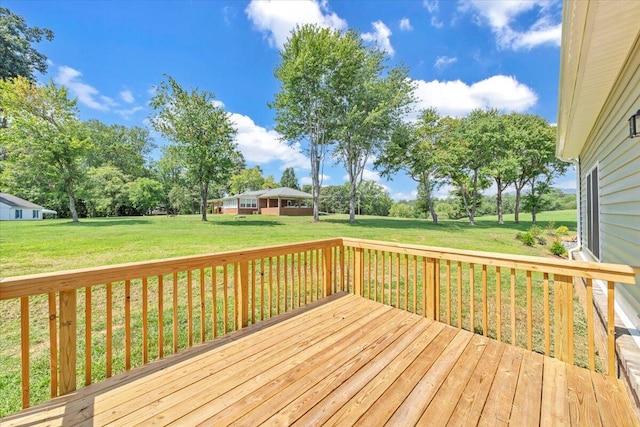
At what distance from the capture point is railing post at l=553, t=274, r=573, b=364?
2166 millimetres

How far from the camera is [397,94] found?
16297mm

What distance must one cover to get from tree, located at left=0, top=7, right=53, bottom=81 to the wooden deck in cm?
2525

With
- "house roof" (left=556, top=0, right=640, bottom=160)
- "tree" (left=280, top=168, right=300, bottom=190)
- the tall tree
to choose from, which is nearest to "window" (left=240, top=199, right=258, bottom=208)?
the tall tree

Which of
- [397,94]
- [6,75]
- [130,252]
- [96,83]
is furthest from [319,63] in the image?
[6,75]

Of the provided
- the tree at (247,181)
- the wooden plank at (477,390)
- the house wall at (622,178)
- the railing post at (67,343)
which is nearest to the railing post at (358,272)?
the wooden plank at (477,390)

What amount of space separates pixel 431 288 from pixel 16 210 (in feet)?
127

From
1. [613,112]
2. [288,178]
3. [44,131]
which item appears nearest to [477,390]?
[613,112]

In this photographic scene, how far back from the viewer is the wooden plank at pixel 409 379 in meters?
1.62

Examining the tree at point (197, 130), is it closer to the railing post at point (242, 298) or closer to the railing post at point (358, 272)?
the railing post at point (358, 272)

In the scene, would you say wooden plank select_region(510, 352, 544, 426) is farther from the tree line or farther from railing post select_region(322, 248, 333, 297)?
the tree line

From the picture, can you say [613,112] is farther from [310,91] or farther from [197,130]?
[197,130]

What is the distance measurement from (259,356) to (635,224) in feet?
12.3

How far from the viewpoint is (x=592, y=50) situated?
2248mm

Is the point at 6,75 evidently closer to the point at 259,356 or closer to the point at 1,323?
the point at 1,323
